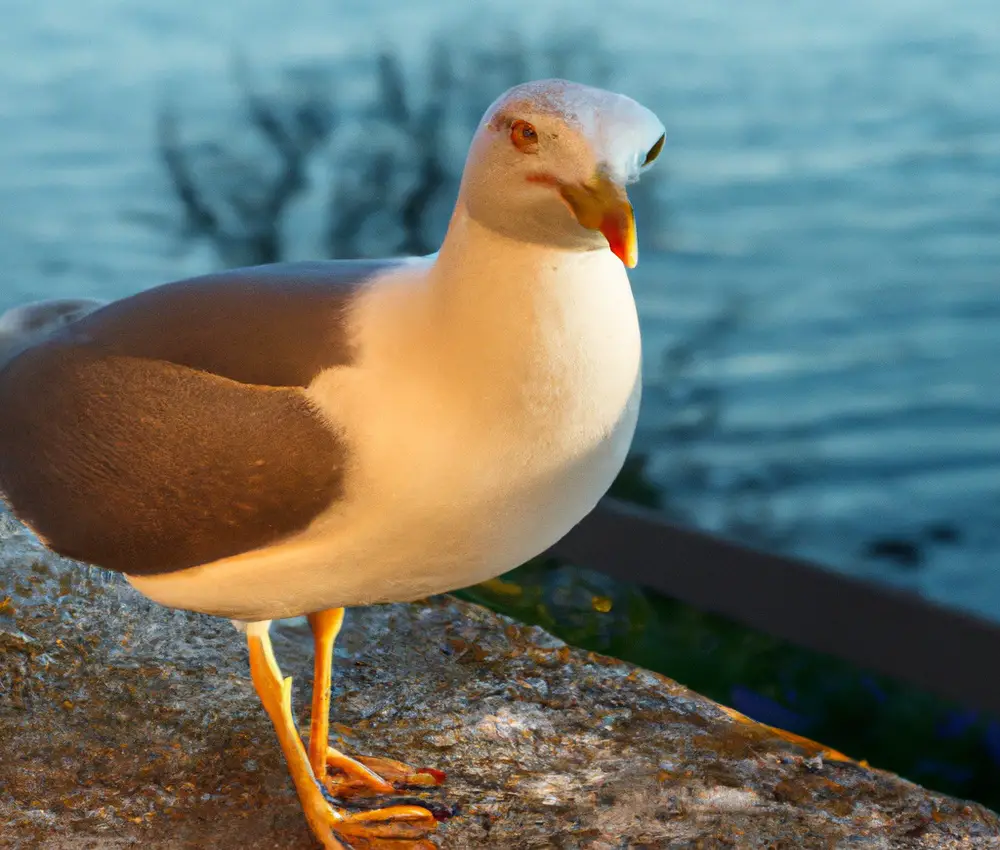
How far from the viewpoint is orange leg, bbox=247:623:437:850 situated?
1180mm

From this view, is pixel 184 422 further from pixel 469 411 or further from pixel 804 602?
pixel 804 602

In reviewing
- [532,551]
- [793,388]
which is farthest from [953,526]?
[532,551]

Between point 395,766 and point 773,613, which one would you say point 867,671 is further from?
point 395,766

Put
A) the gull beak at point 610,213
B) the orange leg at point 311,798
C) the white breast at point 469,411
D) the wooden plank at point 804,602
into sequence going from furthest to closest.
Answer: the wooden plank at point 804,602, the orange leg at point 311,798, the white breast at point 469,411, the gull beak at point 610,213

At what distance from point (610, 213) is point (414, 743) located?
65 centimetres

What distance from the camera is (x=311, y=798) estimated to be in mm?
1198

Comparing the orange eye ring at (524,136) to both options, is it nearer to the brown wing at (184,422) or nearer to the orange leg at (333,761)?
the brown wing at (184,422)

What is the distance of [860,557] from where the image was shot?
206cm

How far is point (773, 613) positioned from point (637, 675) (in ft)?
1.10

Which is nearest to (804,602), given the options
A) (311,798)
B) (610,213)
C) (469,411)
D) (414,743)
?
(414,743)

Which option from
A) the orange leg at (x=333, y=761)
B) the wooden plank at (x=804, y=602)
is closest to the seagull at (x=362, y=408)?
the orange leg at (x=333, y=761)

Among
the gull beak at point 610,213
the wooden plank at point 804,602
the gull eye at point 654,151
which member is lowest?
the wooden plank at point 804,602

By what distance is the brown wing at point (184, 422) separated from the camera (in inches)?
39.9

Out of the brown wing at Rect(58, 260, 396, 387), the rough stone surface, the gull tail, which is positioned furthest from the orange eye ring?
the rough stone surface
